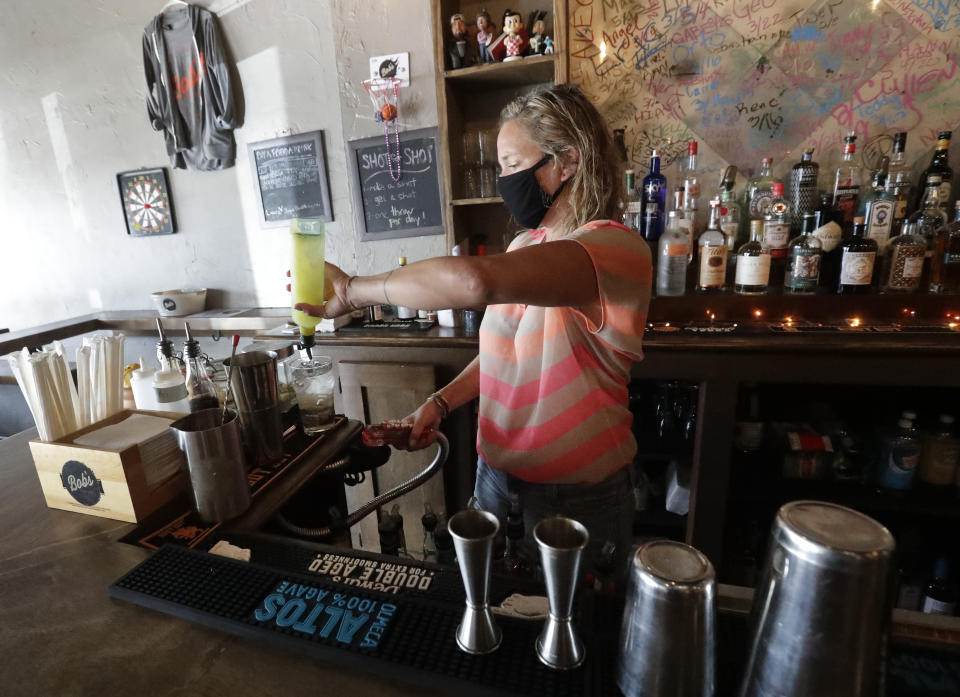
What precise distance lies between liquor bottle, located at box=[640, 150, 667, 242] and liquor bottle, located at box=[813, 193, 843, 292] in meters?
0.56

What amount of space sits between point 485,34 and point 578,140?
1321 mm

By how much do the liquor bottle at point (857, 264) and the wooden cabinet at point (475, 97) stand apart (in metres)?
1.22

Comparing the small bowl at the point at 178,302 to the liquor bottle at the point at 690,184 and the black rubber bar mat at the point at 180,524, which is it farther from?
the liquor bottle at the point at 690,184

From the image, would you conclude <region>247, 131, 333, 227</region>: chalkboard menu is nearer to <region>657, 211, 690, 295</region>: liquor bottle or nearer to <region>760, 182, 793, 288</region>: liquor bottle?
<region>657, 211, 690, 295</region>: liquor bottle

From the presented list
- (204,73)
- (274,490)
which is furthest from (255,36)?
(274,490)

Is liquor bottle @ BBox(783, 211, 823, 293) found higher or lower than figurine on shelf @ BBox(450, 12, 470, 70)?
lower

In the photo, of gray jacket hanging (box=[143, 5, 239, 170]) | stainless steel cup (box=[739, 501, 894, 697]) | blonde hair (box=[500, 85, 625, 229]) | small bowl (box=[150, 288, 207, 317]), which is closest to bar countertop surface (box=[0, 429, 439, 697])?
stainless steel cup (box=[739, 501, 894, 697])

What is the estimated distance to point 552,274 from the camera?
885 mm

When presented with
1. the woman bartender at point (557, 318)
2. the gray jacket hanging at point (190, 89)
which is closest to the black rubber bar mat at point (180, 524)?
the woman bartender at point (557, 318)

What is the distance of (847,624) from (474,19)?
8.16 feet

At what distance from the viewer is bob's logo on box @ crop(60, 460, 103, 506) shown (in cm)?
97

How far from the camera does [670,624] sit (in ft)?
1.65

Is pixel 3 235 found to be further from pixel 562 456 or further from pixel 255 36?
pixel 562 456

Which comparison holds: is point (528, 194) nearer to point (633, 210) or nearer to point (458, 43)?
point (633, 210)
